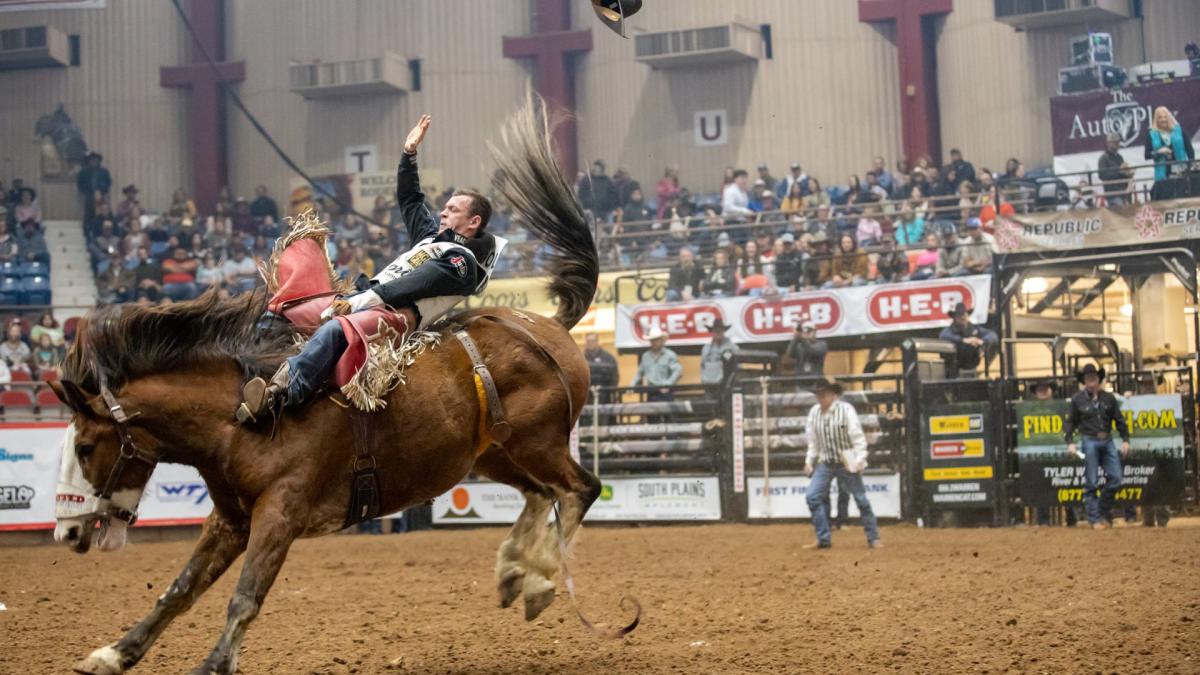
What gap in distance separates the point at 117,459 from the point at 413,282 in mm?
1611

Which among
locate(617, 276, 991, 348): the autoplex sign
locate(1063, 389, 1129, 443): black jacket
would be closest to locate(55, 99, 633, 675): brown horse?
locate(1063, 389, 1129, 443): black jacket

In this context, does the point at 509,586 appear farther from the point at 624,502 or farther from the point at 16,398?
the point at 16,398

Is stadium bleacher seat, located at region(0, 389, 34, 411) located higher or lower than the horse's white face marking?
higher

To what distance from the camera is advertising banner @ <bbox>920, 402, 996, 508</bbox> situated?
51.7ft

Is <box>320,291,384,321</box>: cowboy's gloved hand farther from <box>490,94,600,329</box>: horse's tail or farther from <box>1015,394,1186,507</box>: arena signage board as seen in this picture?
<box>1015,394,1186,507</box>: arena signage board

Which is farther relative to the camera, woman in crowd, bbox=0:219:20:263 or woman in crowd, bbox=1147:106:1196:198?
woman in crowd, bbox=0:219:20:263

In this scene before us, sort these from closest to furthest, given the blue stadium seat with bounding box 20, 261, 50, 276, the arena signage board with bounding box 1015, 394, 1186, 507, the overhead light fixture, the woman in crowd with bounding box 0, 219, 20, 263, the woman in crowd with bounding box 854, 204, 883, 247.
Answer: the arena signage board with bounding box 1015, 394, 1186, 507
the overhead light fixture
the woman in crowd with bounding box 854, 204, 883, 247
the blue stadium seat with bounding box 20, 261, 50, 276
the woman in crowd with bounding box 0, 219, 20, 263

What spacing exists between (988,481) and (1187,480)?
84.7 inches

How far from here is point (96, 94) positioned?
1187 inches

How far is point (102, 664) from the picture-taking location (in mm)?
5461

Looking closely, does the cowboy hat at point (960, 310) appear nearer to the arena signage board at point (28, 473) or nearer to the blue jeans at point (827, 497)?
the blue jeans at point (827, 497)

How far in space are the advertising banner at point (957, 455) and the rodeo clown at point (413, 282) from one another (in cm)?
1015

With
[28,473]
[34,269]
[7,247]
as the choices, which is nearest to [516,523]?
[28,473]

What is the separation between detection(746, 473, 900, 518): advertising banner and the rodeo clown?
1005cm
